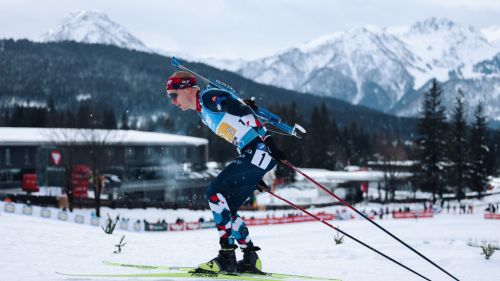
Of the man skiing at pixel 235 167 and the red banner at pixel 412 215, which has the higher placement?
the man skiing at pixel 235 167

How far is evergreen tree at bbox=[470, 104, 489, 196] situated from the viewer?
57.0m

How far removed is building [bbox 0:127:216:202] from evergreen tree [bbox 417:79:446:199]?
26.0 m

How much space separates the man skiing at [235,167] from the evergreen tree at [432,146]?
193ft

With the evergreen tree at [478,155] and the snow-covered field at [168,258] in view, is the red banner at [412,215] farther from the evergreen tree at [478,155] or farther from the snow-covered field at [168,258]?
the snow-covered field at [168,258]

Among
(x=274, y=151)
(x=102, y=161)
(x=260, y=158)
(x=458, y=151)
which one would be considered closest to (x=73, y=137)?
(x=102, y=161)

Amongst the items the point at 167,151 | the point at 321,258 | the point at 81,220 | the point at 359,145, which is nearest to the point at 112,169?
the point at 167,151

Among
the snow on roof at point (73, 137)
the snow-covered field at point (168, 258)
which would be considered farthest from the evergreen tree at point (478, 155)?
the snow-covered field at point (168, 258)

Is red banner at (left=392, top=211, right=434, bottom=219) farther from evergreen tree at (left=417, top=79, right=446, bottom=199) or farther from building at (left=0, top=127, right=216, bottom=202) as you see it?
building at (left=0, top=127, right=216, bottom=202)

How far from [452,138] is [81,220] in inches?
1940

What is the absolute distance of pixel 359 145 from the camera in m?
121

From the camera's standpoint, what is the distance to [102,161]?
5409 centimetres

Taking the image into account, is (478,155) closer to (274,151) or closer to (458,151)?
(458,151)

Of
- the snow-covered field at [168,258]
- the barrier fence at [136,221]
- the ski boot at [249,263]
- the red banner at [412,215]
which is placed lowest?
the red banner at [412,215]

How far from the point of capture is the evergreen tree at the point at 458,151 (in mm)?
59906
